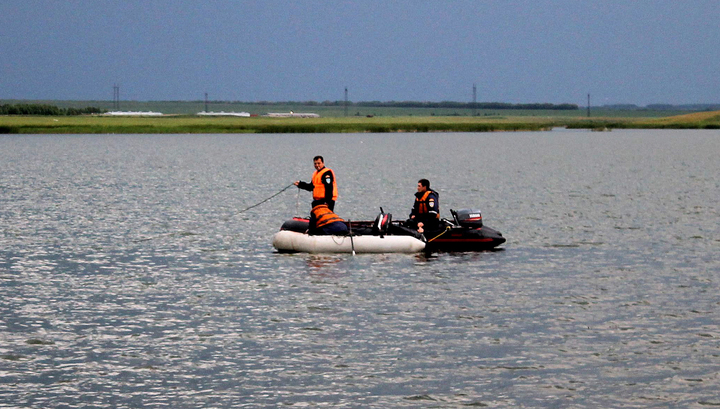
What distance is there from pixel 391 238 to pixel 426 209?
1.31m

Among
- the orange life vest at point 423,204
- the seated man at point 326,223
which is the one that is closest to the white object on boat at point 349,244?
the seated man at point 326,223

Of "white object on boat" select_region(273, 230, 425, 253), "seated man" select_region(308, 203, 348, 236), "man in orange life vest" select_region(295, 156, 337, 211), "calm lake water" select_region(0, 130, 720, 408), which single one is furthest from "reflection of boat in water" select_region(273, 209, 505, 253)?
"man in orange life vest" select_region(295, 156, 337, 211)

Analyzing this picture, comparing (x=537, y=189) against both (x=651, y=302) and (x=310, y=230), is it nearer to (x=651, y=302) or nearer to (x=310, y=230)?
(x=310, y=230)


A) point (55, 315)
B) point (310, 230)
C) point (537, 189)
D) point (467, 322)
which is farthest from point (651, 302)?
point (537, 189)

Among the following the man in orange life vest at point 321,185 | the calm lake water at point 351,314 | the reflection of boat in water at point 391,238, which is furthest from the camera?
the reflection of boat in water at point 391,238

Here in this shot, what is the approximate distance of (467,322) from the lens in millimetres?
20297

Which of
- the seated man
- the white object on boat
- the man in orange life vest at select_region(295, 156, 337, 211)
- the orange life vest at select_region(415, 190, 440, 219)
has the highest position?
the man in orange life vest at select_region(295, 156, 337, 211)

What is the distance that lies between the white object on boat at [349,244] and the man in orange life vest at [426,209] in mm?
580

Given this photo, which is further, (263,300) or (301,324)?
(263,300)

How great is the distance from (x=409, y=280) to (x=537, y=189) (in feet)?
119

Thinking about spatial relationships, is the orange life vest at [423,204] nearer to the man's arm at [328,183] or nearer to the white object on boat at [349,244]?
the white object on boat at [349,244]

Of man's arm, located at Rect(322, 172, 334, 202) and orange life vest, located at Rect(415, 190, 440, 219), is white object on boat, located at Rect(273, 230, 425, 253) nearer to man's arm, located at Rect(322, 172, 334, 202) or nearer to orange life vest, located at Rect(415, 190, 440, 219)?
orange life vest, located at Rect(415, 190, 440, 219)

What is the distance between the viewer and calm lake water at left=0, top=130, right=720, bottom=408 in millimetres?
15508

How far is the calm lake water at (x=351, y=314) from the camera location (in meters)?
15.5
